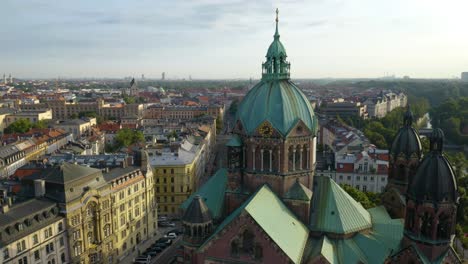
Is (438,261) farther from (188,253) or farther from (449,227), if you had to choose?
(188,253)

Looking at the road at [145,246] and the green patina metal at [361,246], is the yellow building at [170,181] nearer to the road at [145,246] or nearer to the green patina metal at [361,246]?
the road at [145,246]

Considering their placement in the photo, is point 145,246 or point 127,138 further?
point 127,138

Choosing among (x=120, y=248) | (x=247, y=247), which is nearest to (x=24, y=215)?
(x=120, y=248)

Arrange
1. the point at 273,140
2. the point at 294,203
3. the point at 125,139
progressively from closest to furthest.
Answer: the point at 294,203, the point at 273,140, the point at 125,139

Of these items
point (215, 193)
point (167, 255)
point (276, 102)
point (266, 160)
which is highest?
point (276, 102)

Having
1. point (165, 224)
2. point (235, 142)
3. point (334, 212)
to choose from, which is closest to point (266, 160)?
point (235, 142)

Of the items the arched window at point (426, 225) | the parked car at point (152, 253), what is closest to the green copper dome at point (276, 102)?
the arched window at point (426, 225)

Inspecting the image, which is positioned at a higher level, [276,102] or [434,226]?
[276,102]

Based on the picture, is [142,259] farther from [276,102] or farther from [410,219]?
[410,219]
